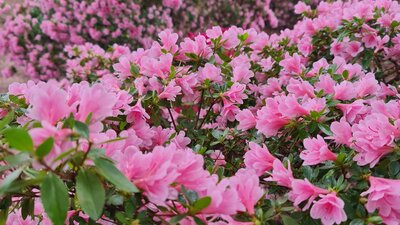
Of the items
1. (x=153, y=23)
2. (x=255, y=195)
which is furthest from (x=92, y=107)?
(x=153, y=23)

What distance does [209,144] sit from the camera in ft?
5.50

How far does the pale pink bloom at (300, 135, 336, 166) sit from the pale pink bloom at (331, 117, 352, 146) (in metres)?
0.07

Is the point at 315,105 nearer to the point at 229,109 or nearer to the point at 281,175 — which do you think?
the point at 281,175

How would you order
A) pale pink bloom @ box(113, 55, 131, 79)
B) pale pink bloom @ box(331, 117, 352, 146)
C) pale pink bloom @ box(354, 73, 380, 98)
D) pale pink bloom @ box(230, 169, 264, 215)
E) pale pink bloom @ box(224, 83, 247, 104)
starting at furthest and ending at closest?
pale pink bloom @ box(113, 55, 131, 79), pale pink bloom @ box(224, 83, 247, 104), pale pink bloom @ box(354, 73, 380, 98), pale pink bloom @ box(331, 117, 352, 146), pale pink bloom @ box(230, 169, 264, 215)

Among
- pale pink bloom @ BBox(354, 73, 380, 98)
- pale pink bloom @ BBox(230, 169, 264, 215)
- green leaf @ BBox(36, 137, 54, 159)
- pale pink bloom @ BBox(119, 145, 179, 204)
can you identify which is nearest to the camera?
green leaf @ BBox(36, 137, 54, 159)

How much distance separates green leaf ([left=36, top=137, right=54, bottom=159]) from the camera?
68 cm

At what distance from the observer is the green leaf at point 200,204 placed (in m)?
0.81

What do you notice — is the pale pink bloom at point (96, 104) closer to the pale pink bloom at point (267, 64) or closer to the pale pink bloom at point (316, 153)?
the pale pink bloom at point (316, 153)

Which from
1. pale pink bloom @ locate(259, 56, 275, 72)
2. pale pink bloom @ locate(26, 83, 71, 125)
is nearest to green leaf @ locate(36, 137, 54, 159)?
pale pink bloom @ locate(26, 83, 71, 125)

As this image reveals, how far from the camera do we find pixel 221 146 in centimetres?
165

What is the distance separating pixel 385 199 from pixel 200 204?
458mm

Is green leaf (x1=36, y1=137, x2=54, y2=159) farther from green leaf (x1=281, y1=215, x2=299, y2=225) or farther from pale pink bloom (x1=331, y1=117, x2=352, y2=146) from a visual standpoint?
pale pink bloom (x1=331, y1=117, x2=352, y2=146)

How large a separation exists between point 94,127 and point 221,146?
899 mm

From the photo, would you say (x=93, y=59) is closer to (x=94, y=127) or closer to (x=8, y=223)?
(x=8, y=223)
